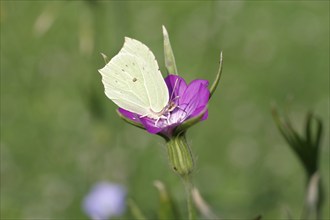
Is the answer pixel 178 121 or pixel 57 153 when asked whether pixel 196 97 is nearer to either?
pixel 178 121

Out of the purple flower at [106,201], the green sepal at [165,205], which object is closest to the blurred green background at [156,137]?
the purple flower at [106,201]

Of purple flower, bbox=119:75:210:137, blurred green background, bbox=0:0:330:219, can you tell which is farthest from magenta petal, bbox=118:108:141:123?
blurred green background, bbox=0:0:330:219

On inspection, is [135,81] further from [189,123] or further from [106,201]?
[106,201]

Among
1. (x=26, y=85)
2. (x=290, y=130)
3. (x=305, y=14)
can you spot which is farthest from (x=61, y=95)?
(x=290, y=130)

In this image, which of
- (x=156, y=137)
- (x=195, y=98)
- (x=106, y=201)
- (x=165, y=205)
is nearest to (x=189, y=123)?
(x=195, y=98)

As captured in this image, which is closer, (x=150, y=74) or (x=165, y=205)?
(x=150, y=74)

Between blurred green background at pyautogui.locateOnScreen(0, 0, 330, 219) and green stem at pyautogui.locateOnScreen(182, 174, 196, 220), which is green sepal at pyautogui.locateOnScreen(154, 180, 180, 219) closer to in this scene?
green stem at pyautogui.locateOnScreen(182, 174, 196, 220)

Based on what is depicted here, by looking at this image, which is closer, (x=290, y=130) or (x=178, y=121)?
(x=178, y=121)
